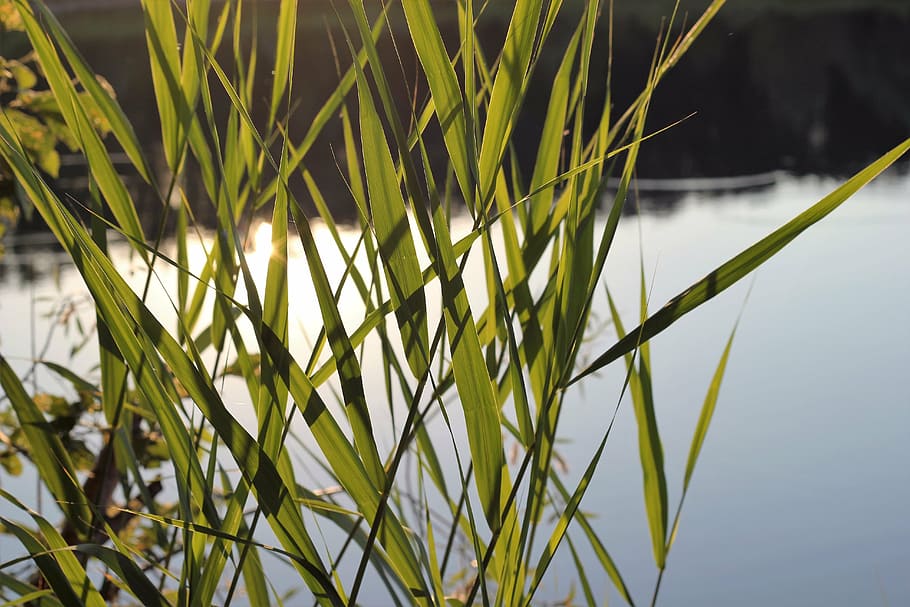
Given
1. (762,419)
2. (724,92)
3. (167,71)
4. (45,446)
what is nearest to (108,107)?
(167,71)

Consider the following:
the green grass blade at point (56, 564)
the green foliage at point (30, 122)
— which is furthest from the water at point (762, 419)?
the green grass blade at point (56, 564)

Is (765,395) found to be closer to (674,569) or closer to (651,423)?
(674,569)

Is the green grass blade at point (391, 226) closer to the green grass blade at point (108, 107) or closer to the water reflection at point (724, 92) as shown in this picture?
the green grass blade at point (108, 107)

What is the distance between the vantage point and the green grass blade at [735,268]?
0.27m

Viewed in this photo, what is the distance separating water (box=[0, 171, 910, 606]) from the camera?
3.34ft

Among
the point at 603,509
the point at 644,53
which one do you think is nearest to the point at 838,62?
the point at 644,53

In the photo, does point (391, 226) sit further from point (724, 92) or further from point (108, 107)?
point (724, 92)

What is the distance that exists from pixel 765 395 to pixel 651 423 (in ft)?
3.45

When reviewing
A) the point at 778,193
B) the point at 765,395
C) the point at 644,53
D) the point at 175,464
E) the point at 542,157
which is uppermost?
the point at 644,53

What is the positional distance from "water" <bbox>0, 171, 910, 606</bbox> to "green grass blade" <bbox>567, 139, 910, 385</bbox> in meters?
0.43

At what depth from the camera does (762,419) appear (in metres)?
1.29

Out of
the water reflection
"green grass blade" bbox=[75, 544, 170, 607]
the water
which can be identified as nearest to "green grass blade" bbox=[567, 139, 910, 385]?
"green grass blade" bbox=[75, 544, 170, 607]

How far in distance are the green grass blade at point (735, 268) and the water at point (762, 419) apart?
43cm

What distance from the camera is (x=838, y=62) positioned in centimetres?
376
